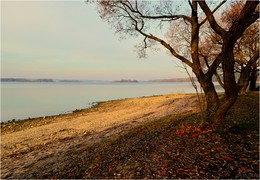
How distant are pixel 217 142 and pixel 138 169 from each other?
11.3 ft

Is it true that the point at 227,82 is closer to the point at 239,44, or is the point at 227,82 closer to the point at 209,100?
the point at 209,100

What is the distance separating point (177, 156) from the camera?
7.41 meters

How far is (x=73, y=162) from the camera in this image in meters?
8.40

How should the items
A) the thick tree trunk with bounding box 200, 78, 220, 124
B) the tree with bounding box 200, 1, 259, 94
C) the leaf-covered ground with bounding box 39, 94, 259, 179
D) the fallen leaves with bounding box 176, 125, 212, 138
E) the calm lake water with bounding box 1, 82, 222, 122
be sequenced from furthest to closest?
the calm lake water with bounding box 1, 82, 222, 122 < the tree with bounding box 200, 1, 259, 94 < the thick tree trunk with bounding box 200, 78, 220, 124 < the fallen leaves with bounding box 176, 125, 212, 138 < the leaf-covered ground with bounding box 39, 94, 259, 179

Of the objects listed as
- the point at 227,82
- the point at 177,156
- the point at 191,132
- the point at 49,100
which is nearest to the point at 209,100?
the point at 227,82

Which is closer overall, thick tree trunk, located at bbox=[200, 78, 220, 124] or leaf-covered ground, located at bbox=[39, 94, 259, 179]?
leaf-covered ground, located at bbox=[39, 94, 259, 179]

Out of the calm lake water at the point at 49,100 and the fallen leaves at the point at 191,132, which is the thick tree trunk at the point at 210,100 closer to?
the fallen leaves at the point at 191,132

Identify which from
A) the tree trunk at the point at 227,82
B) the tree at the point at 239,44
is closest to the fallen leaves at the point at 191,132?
the tree trunk at the point at 227,82

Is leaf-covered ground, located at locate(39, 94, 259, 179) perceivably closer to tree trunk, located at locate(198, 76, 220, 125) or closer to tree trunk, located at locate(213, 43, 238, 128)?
tree trunk, located at locate(213, 43, 238, 128)

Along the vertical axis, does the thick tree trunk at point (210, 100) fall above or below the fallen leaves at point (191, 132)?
above

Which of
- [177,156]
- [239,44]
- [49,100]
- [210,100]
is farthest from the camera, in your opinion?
[49,100]

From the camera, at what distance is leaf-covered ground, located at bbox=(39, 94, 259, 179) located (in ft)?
21.2

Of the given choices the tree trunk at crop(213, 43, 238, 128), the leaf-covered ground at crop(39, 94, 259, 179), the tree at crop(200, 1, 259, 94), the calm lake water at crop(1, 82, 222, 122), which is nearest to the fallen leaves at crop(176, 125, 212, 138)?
the leaf-covered ground at crop(39, 94, 259, 179)

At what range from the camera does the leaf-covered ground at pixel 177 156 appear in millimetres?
6466
